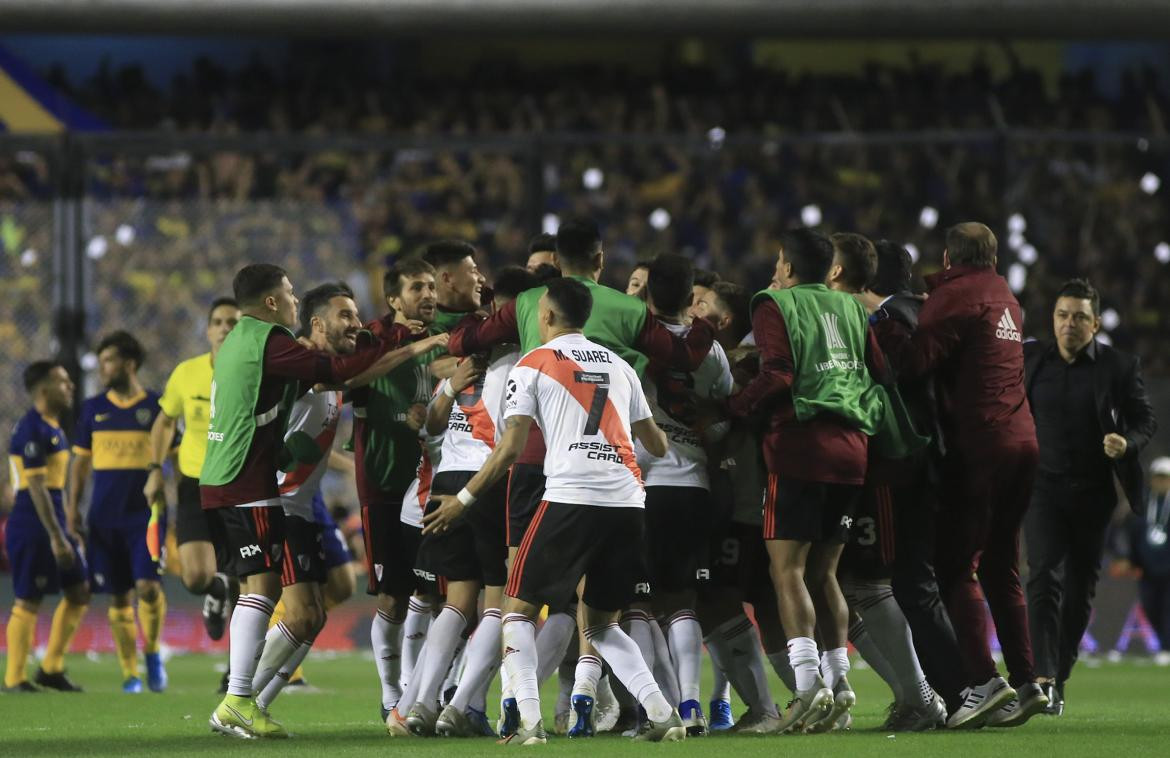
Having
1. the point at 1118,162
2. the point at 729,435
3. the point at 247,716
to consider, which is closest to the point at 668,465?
the point at 729,435

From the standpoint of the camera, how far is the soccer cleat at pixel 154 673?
12.1 meters

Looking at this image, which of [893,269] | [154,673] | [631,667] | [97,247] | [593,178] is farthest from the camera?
[593,178]

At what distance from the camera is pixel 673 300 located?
28.0ft

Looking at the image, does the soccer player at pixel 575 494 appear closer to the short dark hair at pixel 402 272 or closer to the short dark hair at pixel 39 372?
the short dark hair at pixel 402 272

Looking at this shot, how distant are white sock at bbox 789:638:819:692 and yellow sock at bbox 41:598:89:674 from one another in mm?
6019

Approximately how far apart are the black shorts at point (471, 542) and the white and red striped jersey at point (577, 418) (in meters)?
0.83

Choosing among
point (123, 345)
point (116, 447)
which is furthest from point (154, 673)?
point (123, 345)

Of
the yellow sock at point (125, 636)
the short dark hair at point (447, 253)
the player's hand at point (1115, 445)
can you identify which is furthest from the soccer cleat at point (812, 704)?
the yellow sock at point (125, 636)

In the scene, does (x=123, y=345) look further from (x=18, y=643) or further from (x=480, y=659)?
(x=480, y=659)

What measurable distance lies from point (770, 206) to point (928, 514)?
401 inches

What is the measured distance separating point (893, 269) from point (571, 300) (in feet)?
6.74

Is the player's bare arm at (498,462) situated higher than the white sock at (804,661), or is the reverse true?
the player's bare arm at (498,462)

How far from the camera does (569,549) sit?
7602 millimetres

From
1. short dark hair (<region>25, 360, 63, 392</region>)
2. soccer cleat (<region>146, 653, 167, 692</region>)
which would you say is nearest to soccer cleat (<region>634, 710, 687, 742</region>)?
soccer cleat (<region>146, 653, 167, 692</region>)
